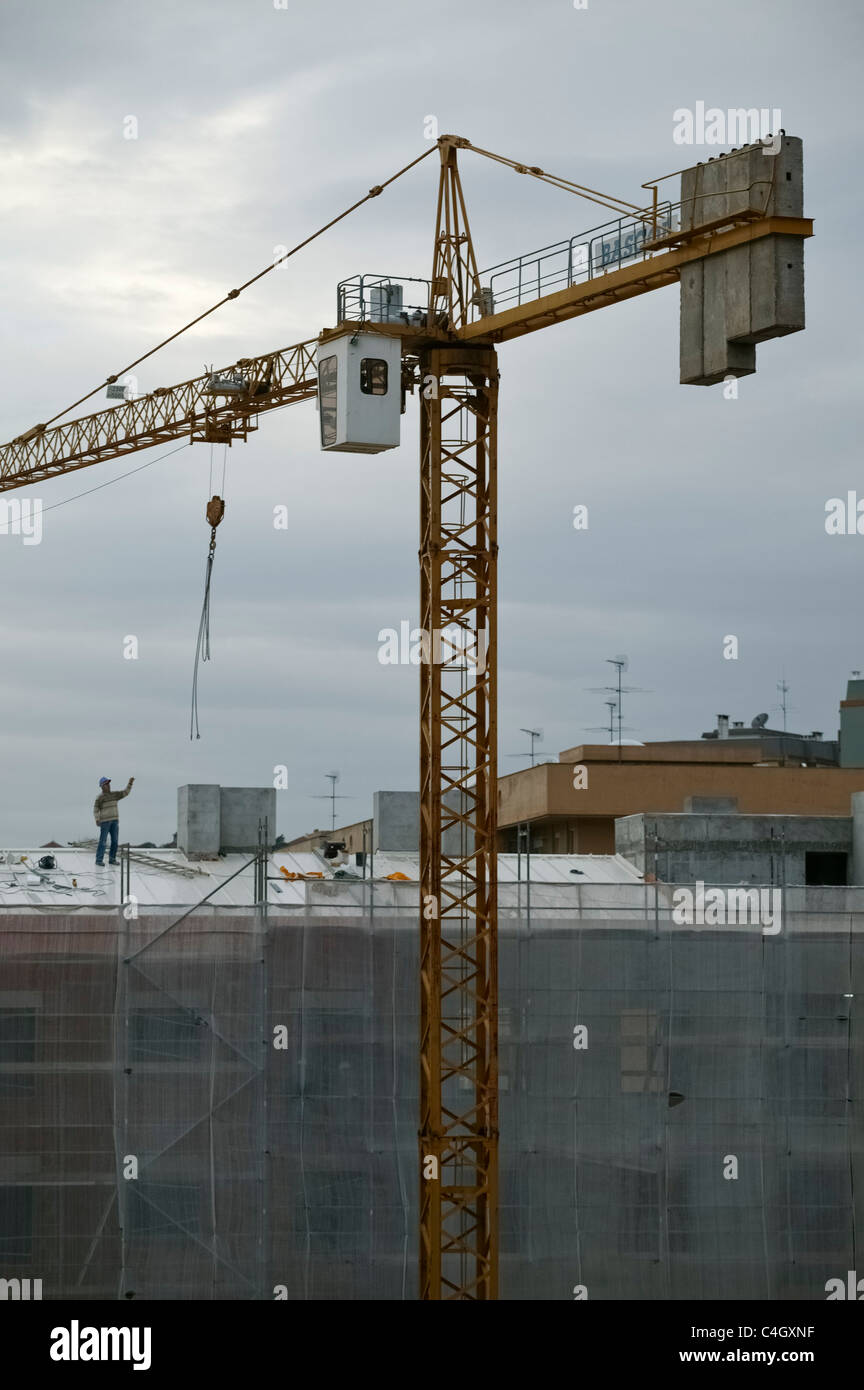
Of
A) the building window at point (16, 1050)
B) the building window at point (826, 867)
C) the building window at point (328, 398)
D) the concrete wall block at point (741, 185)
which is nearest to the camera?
the concrete wall block at point (741, 185)

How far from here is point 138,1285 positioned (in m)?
28.9

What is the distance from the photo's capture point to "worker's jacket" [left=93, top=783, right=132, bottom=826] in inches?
1462

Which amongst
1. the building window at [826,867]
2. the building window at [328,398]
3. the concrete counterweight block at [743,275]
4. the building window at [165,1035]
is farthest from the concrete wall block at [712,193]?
the building window at [826,867]

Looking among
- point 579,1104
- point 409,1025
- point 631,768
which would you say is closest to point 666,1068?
point 579,1104

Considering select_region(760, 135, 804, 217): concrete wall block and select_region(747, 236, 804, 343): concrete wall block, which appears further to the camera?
select_region(760, 135, 804, 217): concrete wall block

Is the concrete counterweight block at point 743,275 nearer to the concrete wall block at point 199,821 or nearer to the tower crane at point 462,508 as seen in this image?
the tower crane at point 462,508

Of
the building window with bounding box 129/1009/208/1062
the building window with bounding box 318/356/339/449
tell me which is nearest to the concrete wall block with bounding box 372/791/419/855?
the building window with bounding box 318/356/339/449

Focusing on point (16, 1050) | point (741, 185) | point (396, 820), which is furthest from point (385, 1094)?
point (741, 185)

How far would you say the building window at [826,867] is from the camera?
4397cm

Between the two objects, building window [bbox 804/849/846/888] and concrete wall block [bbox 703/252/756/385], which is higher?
concrete wall block [bbox 703/252/756/385]

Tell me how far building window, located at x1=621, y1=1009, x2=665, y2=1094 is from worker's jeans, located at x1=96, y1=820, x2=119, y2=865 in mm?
10083

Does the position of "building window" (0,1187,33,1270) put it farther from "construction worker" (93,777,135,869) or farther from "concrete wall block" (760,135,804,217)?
"concrete wall block" (760,135,804,217)

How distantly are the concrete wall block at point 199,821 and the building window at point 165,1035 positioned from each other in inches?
351

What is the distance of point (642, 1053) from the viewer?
32406 mm
